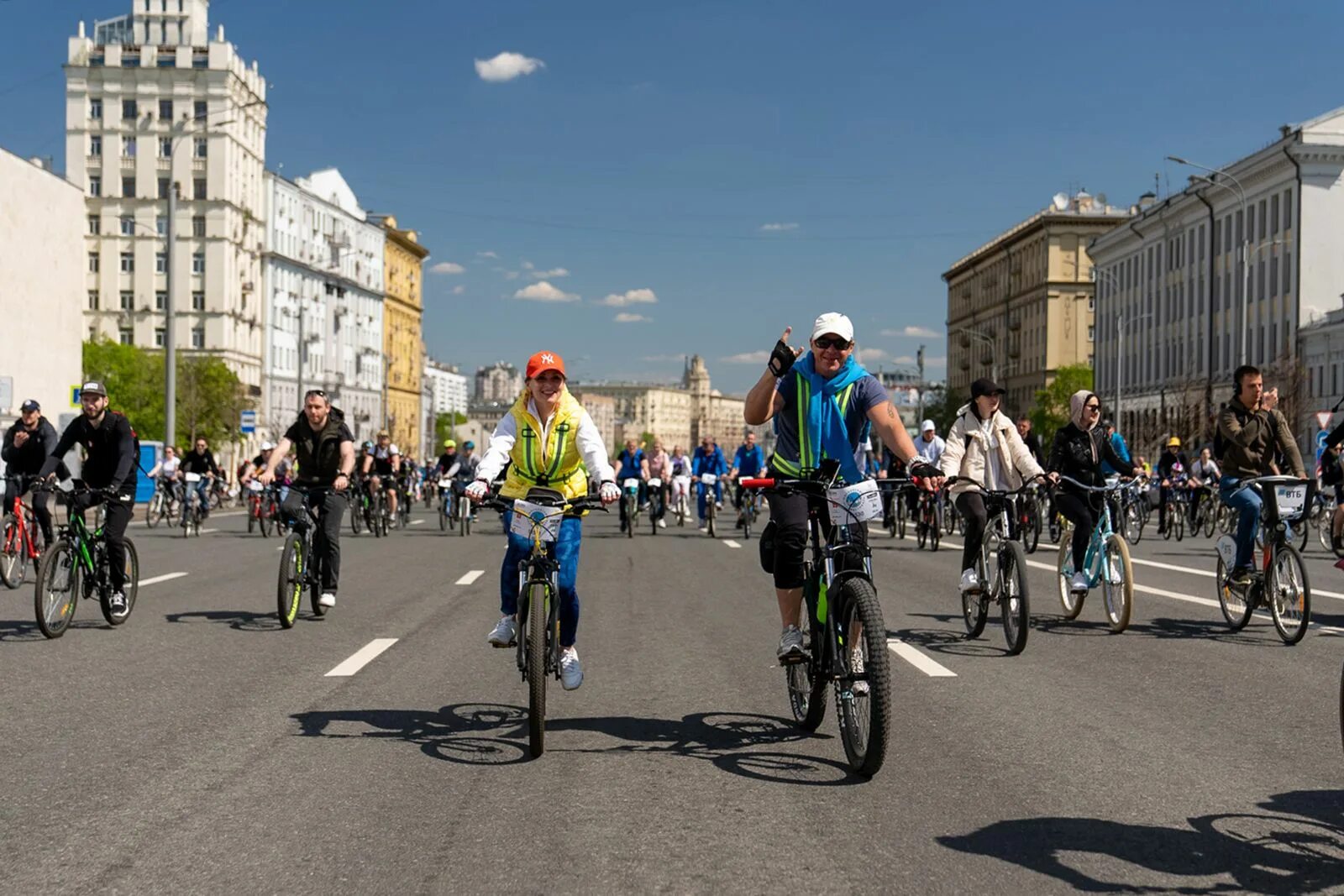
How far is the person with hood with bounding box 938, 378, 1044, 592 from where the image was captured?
440 inches

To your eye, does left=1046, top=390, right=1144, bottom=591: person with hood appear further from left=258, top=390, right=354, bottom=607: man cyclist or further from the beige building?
the beige building

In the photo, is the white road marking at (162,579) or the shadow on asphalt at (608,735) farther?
the white road marking at (162,579)

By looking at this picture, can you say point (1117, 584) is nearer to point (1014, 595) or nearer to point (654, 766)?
point (1014, 595)

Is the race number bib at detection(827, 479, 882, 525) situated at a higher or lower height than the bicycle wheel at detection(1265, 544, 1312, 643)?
higher

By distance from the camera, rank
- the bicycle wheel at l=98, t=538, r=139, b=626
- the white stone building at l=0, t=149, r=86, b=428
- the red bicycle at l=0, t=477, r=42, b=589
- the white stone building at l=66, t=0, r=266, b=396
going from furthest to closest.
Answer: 1. the white stone building at l=66, t=0, r=266, b=396
2. the white stone building at l=0, t=149, r=86, b=428
3. the red bicycle at l=0, t=477, r=42, b=589
4. the bicycle wheel at l=98, t=538, r=139, b=626

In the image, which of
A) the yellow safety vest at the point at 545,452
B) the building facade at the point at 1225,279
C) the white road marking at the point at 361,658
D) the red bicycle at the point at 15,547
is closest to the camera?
the yellow safety vest at the point at 545,452

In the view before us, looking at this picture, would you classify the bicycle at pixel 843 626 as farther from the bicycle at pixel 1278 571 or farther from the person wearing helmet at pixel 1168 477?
the person wearing helmet at pixel 1168 477

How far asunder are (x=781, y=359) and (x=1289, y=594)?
588cm

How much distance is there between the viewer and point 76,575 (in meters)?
11.1

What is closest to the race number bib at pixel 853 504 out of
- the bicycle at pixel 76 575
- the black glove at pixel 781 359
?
the black glove at pixel 781 359

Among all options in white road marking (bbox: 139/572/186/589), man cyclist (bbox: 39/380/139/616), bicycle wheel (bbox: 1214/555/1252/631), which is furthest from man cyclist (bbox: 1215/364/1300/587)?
white road marking (bbox: 139/572/186/589)

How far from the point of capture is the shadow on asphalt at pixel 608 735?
625 cm

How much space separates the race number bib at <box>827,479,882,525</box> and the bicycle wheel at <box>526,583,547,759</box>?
132 cm

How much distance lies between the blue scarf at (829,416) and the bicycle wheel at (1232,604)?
5.61 metres
